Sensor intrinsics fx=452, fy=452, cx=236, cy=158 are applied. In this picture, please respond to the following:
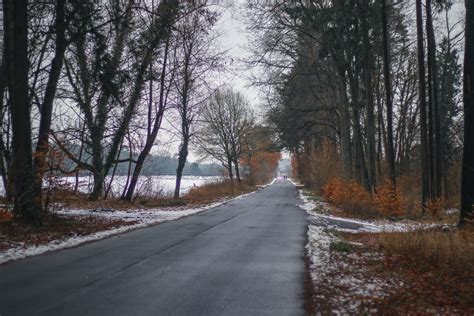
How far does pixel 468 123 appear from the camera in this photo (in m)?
11.9

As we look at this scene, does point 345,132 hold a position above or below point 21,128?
above

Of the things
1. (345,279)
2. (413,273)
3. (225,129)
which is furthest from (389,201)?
(225,129)

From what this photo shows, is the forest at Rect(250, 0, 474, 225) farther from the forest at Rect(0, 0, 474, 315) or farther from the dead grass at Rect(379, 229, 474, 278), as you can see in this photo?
the dead grass at Rect(379, 229, 474, 278)

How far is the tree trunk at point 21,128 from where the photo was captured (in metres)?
12.5

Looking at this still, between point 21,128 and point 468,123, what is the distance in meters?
12.2

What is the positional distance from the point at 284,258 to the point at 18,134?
8299 millimetres

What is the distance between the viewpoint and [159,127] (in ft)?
92.4

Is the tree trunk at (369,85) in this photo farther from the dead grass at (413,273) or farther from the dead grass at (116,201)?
the dead grass at (413,273)

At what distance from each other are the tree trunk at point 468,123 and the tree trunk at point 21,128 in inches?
463

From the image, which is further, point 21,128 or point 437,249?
point 21,128

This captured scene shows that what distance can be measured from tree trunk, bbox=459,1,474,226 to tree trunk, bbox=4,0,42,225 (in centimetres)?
1177

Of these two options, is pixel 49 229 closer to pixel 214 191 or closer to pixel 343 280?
pixel 343 280

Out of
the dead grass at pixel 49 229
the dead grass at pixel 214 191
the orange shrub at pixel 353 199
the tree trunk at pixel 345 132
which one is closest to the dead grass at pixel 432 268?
the dead grass at pixel 49 229

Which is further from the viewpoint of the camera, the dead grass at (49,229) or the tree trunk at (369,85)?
the tree trunk at (369,85)
